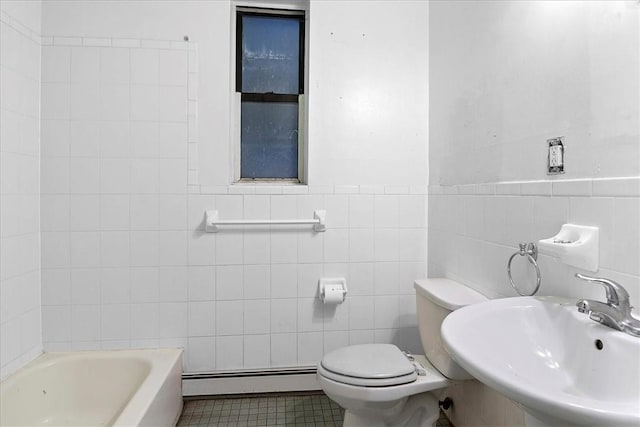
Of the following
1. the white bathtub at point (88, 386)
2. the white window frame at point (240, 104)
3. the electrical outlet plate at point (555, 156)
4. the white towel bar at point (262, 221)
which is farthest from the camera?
the white window frame at point (240, 104)

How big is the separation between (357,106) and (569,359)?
1469mm

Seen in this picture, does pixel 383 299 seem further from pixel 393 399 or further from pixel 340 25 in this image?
pixel 340 25

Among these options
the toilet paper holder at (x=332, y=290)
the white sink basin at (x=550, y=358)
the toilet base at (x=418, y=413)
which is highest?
the white sink basin at (x=550, y=358)

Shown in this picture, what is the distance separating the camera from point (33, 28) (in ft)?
5.41

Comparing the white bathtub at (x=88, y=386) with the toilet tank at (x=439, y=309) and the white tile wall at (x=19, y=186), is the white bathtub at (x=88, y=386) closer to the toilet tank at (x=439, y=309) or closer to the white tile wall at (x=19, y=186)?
the white tile wall at (x=19, y=186)

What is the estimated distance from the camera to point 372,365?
1.29 m

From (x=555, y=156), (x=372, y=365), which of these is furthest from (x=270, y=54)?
(x=372, y=365)

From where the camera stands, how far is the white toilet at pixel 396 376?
1229mm

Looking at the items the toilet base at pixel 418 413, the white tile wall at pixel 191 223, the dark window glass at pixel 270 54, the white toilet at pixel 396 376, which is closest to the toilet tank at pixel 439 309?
the white toilet at pixel 396 376

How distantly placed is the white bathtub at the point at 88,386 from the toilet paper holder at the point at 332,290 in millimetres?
787

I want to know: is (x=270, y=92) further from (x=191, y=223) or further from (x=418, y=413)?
(x=418, y=413)

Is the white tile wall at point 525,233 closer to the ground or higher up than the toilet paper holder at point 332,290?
higher up

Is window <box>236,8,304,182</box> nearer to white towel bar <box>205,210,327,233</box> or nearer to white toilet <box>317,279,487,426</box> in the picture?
white towel bar <box>205,210,327,233</box>

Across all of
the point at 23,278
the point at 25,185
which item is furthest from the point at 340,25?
the point at 23,278
